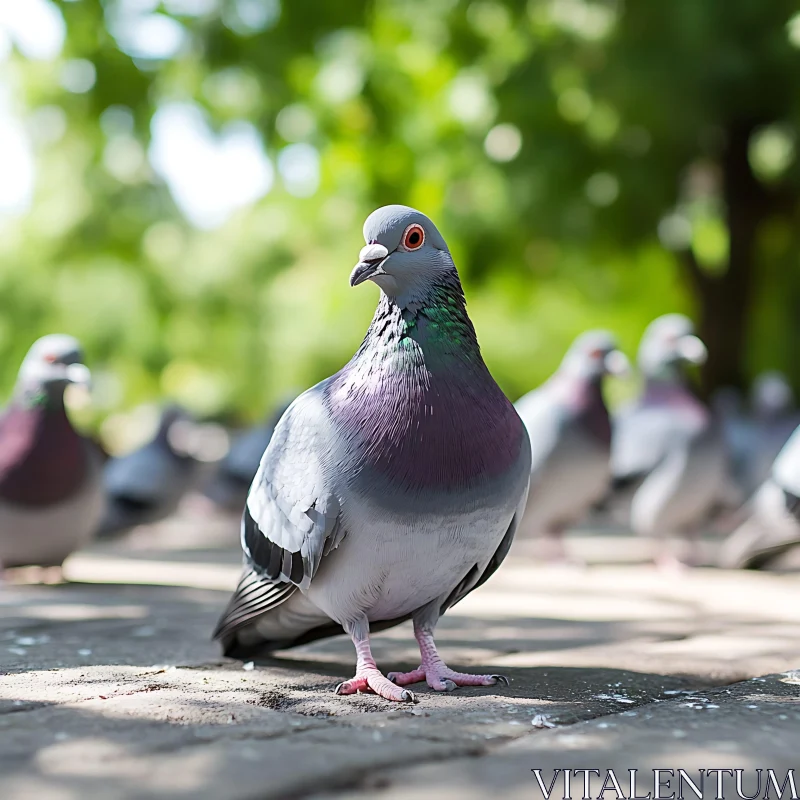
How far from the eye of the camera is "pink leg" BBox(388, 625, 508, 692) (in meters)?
3.05

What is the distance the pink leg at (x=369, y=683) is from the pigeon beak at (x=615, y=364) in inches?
150

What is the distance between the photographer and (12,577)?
18.9ft

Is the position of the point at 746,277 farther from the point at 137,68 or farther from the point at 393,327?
the point at 393,327

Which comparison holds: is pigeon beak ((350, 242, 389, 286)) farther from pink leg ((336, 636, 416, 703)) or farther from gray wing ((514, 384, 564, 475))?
gray wing ((514, 384, 564, 475))

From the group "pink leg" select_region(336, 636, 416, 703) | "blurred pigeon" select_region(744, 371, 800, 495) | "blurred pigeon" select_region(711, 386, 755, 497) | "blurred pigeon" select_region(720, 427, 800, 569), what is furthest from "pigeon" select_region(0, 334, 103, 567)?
"blurred pigeon" select_region(744, 371, 800, 495)

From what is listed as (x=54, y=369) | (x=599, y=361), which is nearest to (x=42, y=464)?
(x=54, y=369)

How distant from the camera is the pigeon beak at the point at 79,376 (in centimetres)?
510

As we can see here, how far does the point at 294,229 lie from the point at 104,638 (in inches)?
526

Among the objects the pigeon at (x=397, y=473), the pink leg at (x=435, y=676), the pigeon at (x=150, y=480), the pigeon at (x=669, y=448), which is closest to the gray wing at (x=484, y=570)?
the pigeon at (x=397, y=473)

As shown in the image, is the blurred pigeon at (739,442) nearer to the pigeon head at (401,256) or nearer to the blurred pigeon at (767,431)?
the blurred pigeon at (767,431)

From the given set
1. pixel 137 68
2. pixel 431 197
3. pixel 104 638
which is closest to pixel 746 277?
pixel 431 197

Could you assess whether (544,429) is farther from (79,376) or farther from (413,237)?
(413,237)

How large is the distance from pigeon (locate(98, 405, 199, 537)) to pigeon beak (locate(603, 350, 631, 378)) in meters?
3.41

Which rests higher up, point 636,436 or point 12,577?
point 636,436
